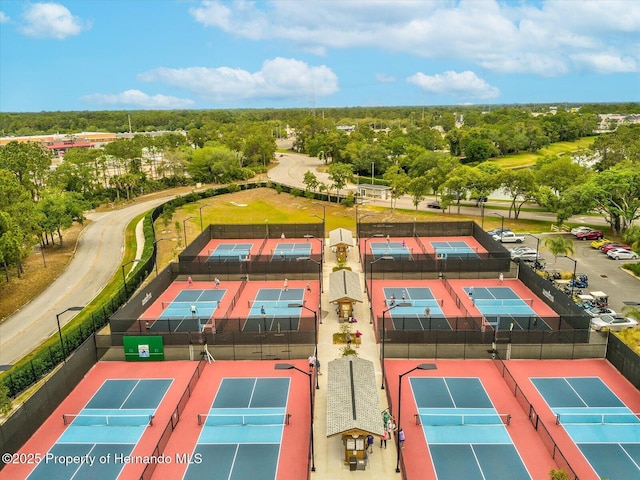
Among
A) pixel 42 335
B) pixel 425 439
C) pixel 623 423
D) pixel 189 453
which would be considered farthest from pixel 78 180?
pixel 623 423

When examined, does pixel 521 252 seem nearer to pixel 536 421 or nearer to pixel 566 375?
pixel 566 375

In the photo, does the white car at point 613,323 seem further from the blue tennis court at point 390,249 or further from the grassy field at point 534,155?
the grassy field at point 534,155

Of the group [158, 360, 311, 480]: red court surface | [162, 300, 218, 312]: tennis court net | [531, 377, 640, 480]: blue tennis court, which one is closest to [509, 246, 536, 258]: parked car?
[531, 377, 640, 480]: blue tennis court

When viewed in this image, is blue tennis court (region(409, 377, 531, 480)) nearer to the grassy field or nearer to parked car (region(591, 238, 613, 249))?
parked car (region(591, 238, 613, 249))

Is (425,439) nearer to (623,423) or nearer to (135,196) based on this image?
(623,423)

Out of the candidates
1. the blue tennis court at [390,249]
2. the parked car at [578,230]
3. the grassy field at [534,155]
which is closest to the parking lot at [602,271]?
the parked car at [578,230]

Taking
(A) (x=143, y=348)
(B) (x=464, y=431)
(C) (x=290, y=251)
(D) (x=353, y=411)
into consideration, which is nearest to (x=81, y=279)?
(C) (x=290, y=251)
